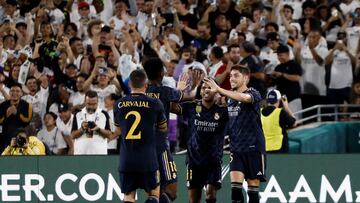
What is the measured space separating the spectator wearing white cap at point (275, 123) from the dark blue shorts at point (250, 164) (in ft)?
8.18

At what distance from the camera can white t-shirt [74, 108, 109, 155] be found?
68.4 ft

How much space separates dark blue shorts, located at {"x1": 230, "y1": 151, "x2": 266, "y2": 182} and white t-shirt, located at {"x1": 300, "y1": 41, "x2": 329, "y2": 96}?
6142 mm

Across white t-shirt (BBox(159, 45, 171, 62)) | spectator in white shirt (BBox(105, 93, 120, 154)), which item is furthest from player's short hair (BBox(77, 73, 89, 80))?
white t-shirt (BBox(159, 45, 171, 62))

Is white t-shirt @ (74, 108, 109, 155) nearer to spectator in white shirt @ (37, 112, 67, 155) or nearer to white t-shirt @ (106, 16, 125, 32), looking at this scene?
spectator in white shirt @ (37, 112, 67, 155)

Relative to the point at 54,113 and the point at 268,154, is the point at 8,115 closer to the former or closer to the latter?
the point at 54,113

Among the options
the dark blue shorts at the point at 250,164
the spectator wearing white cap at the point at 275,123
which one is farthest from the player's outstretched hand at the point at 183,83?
the spectator wearing white cap at the point at 275,123

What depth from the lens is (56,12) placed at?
24.6m

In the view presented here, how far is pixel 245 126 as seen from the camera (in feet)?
56.2

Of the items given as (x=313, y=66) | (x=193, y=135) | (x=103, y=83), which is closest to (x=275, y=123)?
(x=193, y=135)

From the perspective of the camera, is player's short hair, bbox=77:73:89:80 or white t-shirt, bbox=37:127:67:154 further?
player's short hair, bbox=77:73:89:80

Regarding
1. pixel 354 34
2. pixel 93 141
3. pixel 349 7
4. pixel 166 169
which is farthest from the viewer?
pixel 349 7

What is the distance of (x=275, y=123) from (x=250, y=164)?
2681mm

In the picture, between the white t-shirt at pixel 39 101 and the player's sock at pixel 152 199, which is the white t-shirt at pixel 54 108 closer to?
the white t-shirt at pixel 39 101

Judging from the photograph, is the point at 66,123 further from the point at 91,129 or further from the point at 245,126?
the point at 245,126
